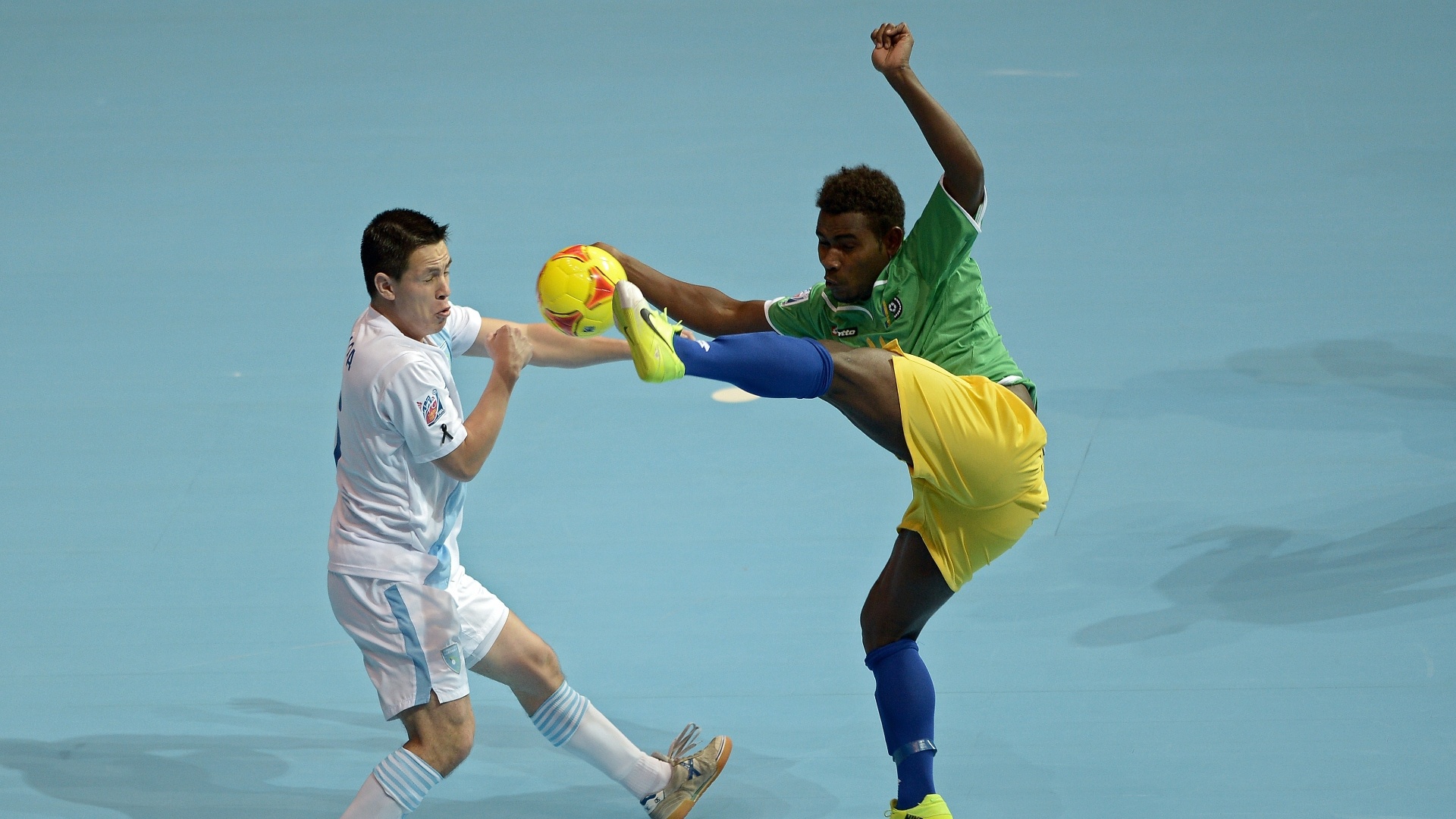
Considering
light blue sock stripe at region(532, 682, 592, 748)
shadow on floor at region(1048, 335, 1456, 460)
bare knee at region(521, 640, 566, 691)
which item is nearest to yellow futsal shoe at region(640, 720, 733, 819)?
light blue sock stripe at region(532, 682, 592, 748)

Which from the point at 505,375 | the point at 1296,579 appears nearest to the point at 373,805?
the point at 505,375

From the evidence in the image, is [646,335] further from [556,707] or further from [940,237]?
[556,707]

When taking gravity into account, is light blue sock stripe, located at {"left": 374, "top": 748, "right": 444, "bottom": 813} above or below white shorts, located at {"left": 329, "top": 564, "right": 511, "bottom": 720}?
below

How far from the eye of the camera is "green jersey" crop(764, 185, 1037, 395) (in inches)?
154

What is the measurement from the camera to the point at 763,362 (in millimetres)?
3559

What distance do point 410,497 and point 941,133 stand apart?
162 centimetres

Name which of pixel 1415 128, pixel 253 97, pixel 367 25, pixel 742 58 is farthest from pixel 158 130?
pixel 1415 128

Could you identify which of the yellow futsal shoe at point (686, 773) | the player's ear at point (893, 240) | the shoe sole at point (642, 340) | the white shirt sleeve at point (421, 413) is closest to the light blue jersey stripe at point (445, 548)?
the white shirt sleeve at point (421, 413)

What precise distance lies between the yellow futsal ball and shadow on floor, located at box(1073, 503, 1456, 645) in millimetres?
2232

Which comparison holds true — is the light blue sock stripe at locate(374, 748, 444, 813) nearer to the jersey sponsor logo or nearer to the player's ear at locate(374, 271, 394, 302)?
the player's ear at locate(374, 271, 394, 302)

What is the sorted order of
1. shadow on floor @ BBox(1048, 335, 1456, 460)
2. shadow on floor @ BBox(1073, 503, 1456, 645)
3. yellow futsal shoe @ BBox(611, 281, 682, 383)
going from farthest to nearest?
shadow on floor @ BBox(1048, 335, 1456, 460) → shadow on floor @ BBox(1073, 503, 1456, 645) → yellow futsal shoe @ BBox(611, 281, 682, 383)

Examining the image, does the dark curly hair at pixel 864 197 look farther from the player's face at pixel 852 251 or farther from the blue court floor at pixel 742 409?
the blue court floor at pixel 742 409

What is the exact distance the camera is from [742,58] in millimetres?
10867

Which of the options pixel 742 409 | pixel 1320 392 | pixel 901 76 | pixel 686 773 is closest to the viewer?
pixel 901 76
